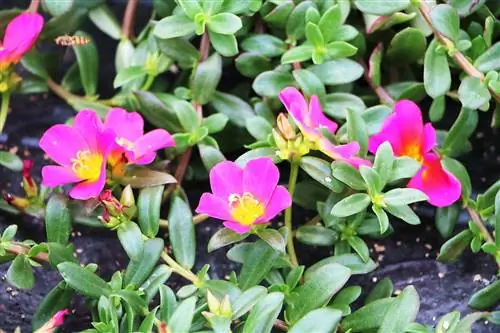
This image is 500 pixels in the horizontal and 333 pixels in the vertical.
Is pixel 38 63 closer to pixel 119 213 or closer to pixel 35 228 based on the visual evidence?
pixel 35 228

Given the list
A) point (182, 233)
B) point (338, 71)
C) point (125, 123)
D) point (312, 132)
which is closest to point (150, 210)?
point (182, 233)

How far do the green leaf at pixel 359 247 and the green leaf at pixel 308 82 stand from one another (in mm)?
242

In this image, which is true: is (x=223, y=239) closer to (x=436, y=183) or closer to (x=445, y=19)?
(x=436, y=183)

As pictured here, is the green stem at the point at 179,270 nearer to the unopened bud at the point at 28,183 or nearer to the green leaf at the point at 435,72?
the unopened bud at the point at 28,183

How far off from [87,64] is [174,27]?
251 mm

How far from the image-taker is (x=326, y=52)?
4.47 feet

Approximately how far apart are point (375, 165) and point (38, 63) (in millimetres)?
663

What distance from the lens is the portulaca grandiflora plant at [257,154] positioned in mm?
1173

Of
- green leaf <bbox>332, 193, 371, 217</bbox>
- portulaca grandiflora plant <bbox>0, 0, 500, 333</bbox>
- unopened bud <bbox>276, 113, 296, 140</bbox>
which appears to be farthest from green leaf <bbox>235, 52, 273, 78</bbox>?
green leaf <bbox>332, 193, 371, 217</bbox>

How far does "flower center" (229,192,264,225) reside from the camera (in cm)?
119

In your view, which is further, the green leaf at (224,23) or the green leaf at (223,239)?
the green leaf at (224,23)

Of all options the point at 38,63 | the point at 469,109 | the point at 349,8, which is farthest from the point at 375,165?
the point at 38,63

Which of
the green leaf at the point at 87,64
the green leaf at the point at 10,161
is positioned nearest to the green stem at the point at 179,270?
the green leaf at the point at 10,161

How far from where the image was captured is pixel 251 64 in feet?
4.69
